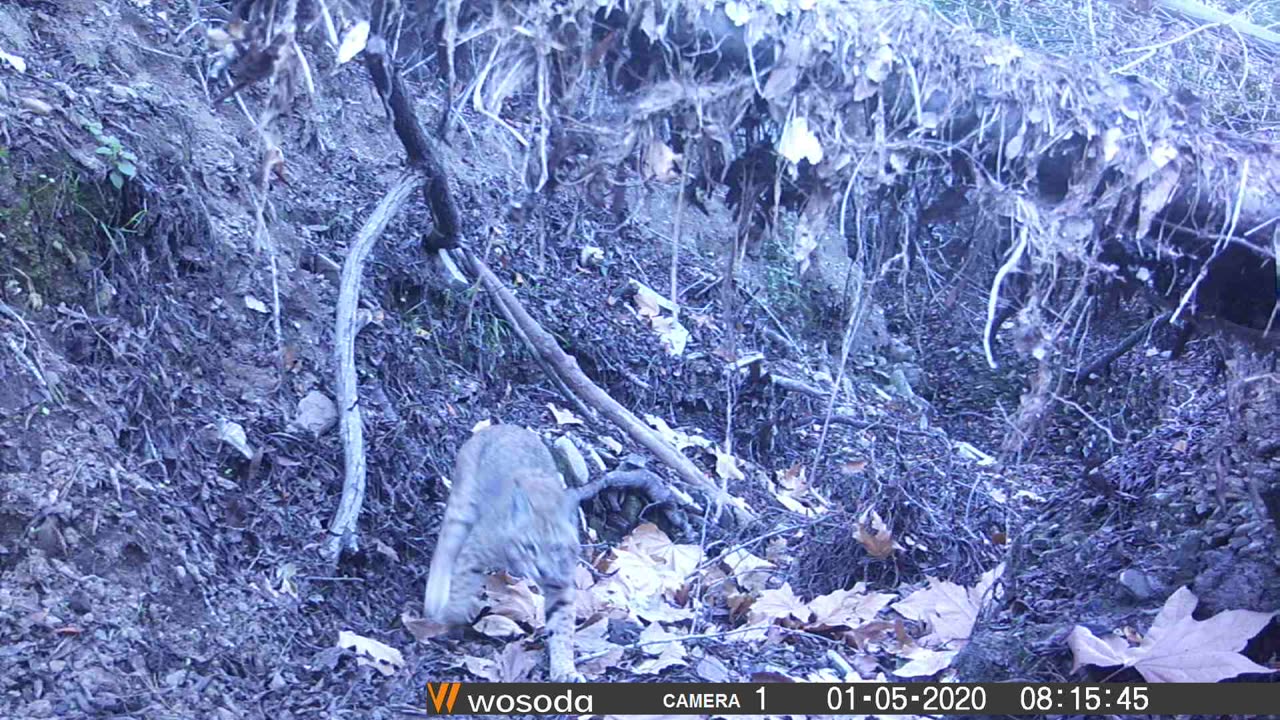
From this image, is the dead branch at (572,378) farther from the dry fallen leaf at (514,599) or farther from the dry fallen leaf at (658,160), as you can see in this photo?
the dry fallen leaf at (658,160)

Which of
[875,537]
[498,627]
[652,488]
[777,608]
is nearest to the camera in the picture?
[498,627]

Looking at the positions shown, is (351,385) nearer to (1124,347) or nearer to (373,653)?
(373,653)

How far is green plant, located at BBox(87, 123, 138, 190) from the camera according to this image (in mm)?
4090

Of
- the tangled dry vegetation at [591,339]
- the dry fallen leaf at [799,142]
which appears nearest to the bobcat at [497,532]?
the tangled dry vegetation at [591,339]

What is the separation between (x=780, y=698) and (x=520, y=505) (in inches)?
47.6

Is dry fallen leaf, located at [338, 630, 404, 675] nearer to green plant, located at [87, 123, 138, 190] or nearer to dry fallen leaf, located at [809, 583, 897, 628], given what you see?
dry fallen leaf, located at [809, 583, 897, 628]

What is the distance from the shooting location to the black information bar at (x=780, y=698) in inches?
132

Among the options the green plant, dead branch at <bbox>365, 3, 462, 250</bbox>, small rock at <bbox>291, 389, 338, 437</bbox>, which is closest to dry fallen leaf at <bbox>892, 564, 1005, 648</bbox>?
small rock at <bbox>291, 389, 338, 437</bbox>

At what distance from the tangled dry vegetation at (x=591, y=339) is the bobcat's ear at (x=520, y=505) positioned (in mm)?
262

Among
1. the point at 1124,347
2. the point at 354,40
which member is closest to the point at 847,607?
the point at 1124,347

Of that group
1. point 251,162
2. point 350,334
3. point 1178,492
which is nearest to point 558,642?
point 350,334

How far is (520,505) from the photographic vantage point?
13.6 feet

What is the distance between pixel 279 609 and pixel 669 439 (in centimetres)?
286

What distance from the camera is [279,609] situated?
3.65 metres
